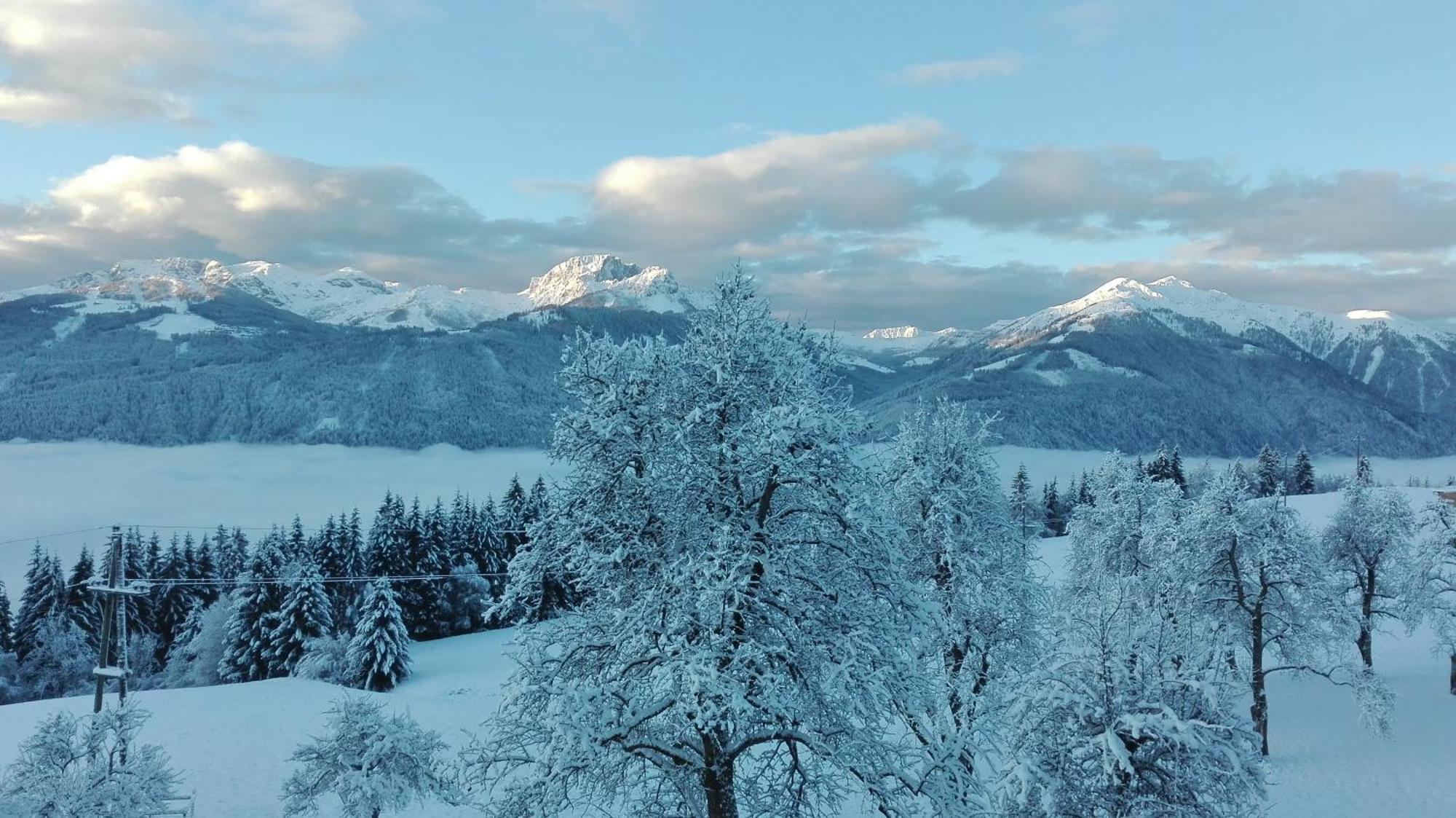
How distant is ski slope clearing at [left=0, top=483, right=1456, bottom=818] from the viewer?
23875 millimetres

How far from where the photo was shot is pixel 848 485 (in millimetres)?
9789

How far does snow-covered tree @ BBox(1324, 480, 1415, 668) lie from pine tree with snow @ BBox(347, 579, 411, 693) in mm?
44819

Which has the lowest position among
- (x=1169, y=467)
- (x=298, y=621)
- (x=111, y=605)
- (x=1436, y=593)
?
(x=298, y=621)

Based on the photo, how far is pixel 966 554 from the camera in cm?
1894

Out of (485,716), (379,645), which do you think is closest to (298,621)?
(379,645)

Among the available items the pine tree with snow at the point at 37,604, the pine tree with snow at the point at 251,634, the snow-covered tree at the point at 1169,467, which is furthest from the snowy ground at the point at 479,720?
the snow-covered tree at the point at 1169,467

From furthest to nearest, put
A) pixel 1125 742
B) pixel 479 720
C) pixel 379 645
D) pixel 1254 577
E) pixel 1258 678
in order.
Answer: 1. pixel 379 645
2. pixel 479 720
3. pixel 1254 577
4. pixel 1258 678
5. pixel 1125 742

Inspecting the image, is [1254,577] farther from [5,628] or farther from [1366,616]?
[5,628]

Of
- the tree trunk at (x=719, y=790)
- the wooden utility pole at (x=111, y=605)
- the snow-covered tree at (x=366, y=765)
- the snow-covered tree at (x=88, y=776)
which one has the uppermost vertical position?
the tree trunk at (x=719, y=790)

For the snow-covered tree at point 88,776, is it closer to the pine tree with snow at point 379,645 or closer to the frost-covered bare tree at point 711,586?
the frost-covered bare tree at point 711,586

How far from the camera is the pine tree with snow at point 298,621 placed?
49281mm

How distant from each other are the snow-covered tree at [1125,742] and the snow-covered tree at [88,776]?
16531mm

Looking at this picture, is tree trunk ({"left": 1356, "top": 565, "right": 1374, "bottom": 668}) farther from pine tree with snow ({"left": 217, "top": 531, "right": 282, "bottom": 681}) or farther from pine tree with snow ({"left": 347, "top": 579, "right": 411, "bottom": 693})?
pine tree with snow ({"left": 217, "top": 531, "right": 282, "bottom": 681})

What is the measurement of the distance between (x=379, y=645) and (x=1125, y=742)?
43.5 metres
